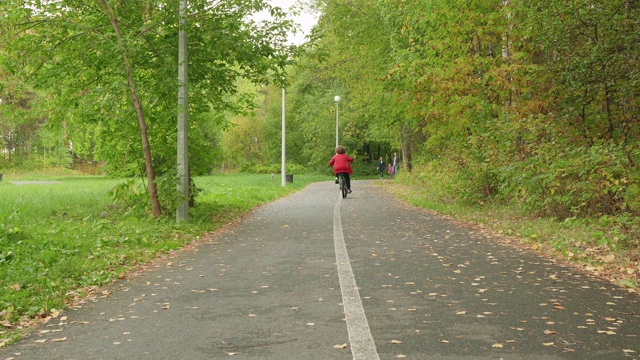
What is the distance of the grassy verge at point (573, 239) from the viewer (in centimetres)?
782

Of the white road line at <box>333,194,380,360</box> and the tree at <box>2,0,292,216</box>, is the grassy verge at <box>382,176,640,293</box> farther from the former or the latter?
the tree at <box>2,0,292,216</box>

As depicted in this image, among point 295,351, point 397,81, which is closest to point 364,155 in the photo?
point 397,81

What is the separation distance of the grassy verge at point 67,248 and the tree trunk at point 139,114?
24.7 inches

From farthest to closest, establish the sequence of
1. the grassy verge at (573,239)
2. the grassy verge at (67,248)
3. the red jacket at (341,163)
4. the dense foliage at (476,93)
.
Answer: the red jacket at (341,163) < the dense foliage at (476,93) < the grassy verge at (573,239) < the grassy verge at (67,248)

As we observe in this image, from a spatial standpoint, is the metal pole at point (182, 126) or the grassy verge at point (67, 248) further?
the metal pole at point (182, 126)

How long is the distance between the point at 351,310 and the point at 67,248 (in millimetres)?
5721

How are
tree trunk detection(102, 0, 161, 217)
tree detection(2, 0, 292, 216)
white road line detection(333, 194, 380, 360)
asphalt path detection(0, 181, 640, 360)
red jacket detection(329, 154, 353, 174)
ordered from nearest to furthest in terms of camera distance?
white road line detection(333, 194, 380, 360) → asphalt path detection(0, 181, 640, 360) → tree trunk detection(102, 0, 161, 217) → tree detection(2, 0, 292, 216) → red jacket detection(329, 154, 353, 174)

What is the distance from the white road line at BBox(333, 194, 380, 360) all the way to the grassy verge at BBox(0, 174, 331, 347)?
2.95 metres

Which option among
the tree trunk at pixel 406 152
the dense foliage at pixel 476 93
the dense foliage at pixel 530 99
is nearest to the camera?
the dense foliage at pixel 530 99

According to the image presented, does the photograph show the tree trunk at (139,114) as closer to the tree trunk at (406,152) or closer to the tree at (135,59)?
the tree at (135,59)

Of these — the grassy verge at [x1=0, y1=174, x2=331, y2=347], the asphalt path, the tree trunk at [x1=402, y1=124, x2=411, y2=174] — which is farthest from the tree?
the tree trunk at [x1=402, y1=124, x2=411, y2=174]

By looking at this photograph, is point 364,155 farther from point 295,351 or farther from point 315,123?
point 295,351

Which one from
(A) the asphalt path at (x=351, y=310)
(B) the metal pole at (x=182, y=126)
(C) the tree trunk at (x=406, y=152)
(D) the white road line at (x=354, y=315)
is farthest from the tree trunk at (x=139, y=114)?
(C) the tree trunk at (x=406, y=152)

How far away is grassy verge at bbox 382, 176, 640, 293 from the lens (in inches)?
308
